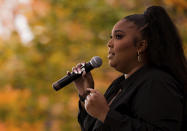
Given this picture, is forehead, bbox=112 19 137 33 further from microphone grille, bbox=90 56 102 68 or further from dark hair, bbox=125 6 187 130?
microphone grille, bbox=90 56 102 68

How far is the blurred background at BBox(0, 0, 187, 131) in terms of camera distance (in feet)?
25.0

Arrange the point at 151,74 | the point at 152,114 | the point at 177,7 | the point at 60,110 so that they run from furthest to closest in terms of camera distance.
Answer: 1. the point at 60,110
2. the point at 177,7
3. the point at 151,74
4. the point at 152,114

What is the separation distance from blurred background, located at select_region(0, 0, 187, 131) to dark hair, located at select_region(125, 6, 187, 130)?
16.7 ft

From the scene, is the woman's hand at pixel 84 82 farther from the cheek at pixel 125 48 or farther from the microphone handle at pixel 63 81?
the cheek at pixel 125 48

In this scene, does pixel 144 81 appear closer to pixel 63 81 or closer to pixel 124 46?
pixel 124 46

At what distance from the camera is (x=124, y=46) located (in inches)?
84.6

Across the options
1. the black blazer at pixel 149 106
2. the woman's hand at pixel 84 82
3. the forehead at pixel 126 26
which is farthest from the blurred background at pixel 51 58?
the black blazer at pixel 149 106

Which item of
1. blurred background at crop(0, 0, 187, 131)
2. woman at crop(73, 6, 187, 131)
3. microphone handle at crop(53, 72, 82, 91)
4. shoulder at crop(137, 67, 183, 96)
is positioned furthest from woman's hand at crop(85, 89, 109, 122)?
blurred background at crop(0, 0, 187, 131)

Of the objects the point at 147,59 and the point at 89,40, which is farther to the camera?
the point at 89,40

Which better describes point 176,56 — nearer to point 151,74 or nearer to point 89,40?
point 151,74

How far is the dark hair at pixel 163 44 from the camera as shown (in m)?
2.10

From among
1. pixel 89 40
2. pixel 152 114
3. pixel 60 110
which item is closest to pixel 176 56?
pixel 152 114

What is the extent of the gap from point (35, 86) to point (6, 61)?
0.88m

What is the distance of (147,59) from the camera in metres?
2.18
